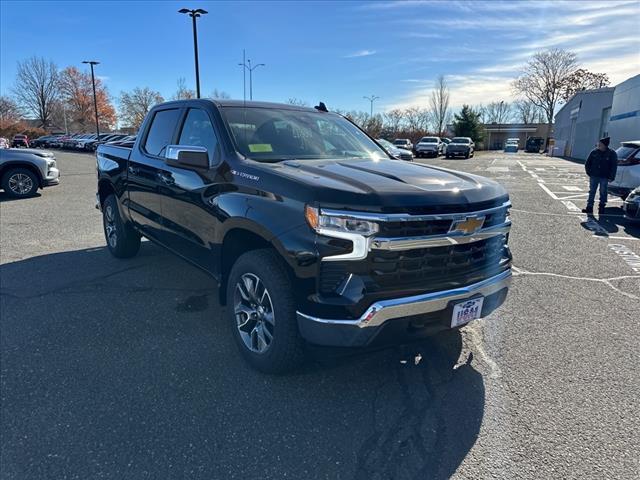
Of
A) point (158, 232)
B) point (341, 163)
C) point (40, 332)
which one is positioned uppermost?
point (341, 163)

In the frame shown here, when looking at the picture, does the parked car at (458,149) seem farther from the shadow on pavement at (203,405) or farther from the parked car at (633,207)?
the shadow on pavement at (203,405)

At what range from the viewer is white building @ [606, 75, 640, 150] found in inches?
1006

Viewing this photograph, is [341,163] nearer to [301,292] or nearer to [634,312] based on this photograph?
[301,292]

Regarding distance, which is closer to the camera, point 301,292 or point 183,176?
point 301,292

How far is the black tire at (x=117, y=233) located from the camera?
572 cm

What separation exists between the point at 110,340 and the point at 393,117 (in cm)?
8080

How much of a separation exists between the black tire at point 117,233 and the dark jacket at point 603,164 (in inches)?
382

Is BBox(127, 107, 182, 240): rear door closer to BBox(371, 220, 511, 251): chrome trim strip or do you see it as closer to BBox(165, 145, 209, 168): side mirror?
BBox(165, 145, 209, 168): side mirror

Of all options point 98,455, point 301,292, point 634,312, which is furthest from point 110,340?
point 634,312

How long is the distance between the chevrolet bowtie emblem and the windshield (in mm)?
1436

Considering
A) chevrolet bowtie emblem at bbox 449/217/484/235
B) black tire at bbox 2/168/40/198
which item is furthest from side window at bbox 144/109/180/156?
black tire at bbox 2/168/40/198

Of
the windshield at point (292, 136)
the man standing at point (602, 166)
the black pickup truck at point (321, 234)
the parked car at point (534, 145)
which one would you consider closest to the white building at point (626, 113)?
the man standing at point (602, 166)

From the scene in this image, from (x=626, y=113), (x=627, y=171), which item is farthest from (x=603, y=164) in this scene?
(x=626, y=113)

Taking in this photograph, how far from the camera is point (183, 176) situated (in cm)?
388
